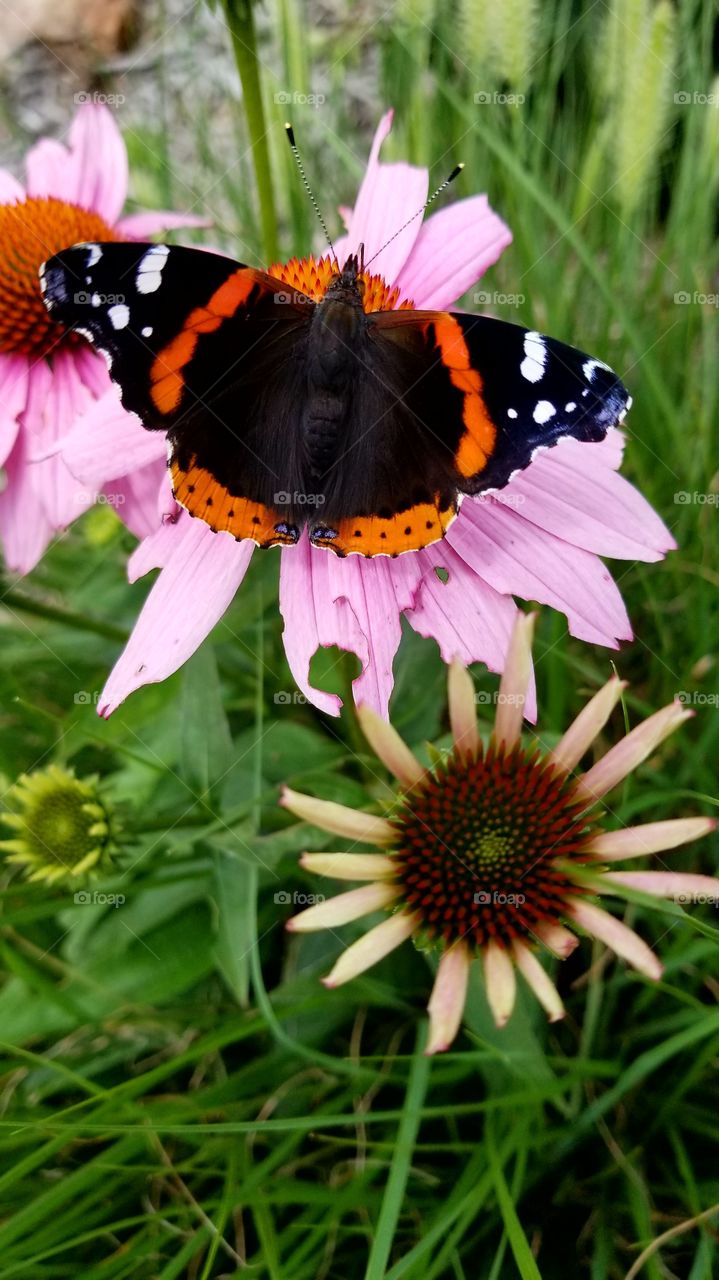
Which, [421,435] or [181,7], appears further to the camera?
[181,7]

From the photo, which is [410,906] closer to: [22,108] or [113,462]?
[113,462]

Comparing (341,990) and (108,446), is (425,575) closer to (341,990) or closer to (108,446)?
(108,446)

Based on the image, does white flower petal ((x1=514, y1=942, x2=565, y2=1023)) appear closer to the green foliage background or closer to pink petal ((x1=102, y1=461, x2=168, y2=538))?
the green foliage background

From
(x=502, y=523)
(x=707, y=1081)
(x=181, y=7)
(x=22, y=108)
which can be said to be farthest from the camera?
(x=22, y=108)

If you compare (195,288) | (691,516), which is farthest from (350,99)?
(195,288)

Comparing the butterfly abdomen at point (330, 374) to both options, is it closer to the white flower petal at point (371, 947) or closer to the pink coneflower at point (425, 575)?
the pink coneflower at point (425, 575)

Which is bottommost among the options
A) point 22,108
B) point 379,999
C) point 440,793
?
point 379,999
